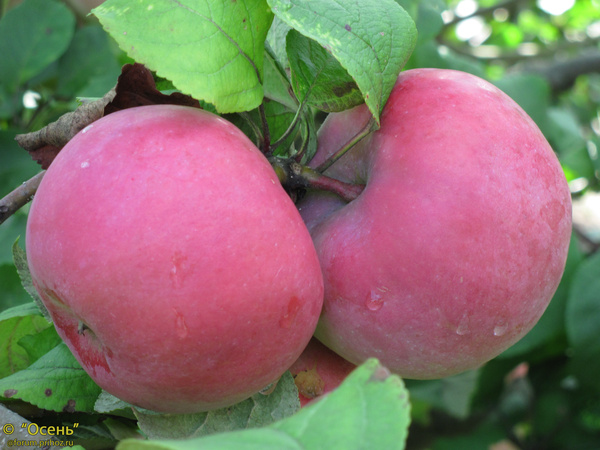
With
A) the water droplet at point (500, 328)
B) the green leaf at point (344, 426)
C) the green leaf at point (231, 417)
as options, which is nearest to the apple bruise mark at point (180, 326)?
the green leaf at point (344, 426)

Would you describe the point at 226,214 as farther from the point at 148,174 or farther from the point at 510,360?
the point at 510,360

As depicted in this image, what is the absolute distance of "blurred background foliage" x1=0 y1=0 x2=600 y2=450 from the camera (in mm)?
1131

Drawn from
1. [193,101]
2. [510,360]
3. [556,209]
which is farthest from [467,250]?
[510,360]

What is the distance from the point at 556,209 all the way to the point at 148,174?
0.41 metres

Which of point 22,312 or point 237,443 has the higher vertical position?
point 237,443

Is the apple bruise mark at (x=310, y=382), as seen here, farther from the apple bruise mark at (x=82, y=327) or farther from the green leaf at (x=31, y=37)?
the green leaf at (x=31, y=37)

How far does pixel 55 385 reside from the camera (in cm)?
71

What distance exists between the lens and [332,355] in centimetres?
75

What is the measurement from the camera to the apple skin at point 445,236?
0.56m

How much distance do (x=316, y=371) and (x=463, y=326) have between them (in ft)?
0.71

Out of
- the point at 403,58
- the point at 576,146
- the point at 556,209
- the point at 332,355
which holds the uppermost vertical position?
the point at 403,58

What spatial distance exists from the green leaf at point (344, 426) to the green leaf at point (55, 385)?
314 millimetres

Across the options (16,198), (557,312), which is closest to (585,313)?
(557,312)

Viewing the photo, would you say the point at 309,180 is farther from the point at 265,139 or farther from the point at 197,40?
the point at 197,40
